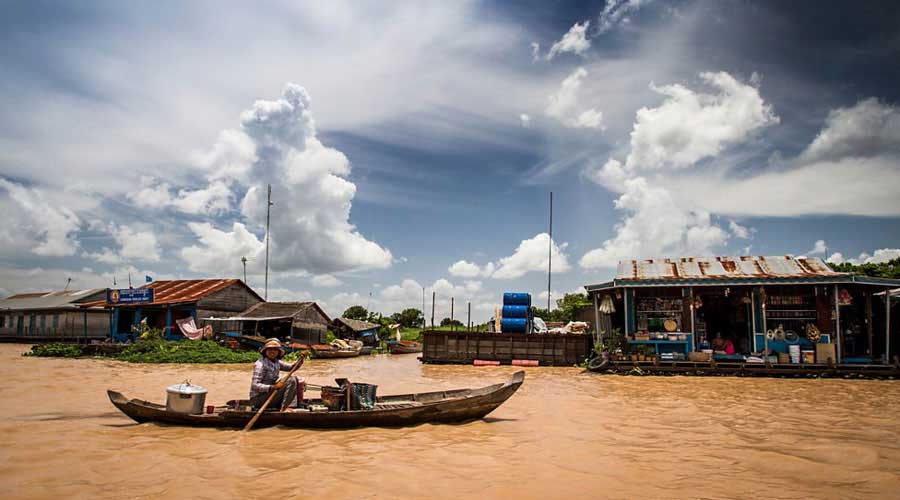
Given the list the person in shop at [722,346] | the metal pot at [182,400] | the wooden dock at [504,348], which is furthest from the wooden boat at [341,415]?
the wooden dock at [504,348]

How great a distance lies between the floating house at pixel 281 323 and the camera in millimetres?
29797

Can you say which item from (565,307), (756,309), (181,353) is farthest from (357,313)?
(756,309)

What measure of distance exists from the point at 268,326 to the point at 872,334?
28.9 m

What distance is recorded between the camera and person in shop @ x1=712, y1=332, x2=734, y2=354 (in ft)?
55.2

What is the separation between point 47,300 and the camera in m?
40.4

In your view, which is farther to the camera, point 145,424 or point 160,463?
point 145,424

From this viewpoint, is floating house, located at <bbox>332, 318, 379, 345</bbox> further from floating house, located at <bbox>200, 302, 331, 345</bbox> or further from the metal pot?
the metal pot

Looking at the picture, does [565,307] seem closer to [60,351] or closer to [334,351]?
[334,351]

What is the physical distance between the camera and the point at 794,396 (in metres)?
12.0

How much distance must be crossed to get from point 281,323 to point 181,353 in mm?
9066

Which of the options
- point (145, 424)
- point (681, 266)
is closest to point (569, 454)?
point (145, 424)

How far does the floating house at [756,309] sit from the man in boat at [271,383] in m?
12.2

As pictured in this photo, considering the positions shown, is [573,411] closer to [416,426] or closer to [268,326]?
[416,426]

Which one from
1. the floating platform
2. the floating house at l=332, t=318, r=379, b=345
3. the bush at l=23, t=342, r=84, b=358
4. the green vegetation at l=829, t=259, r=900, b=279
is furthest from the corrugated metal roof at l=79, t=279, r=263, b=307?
the green vegetation at l=829, t=259, r=900, b=279
